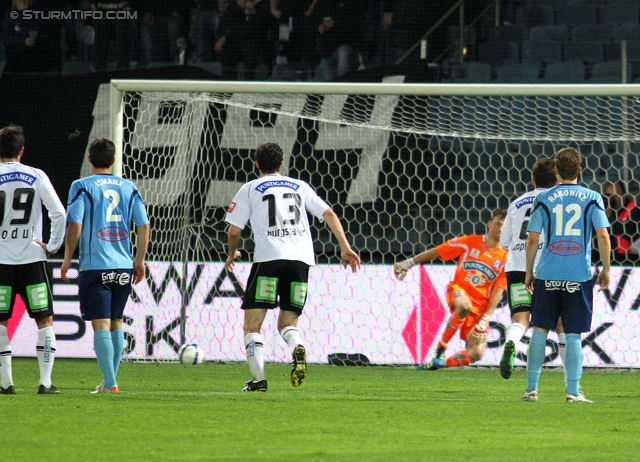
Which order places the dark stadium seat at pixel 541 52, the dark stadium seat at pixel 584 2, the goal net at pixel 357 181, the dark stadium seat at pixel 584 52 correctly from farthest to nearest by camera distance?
the dark stadium seat at pixel 584 2 < the dark stadium seat at pixel 541 52 < the dark stadium seat at pixel 584 52 < the goal net at pixel 357 181

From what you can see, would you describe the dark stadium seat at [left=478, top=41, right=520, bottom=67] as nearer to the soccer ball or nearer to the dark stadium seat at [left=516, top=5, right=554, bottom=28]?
the dark stadium seat at [left=516, top=5, right=554, bottom=28]

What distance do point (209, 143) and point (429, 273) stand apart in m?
3.55

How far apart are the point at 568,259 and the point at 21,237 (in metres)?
3.64

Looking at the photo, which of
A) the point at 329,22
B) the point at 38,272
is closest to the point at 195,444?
the point at 38,272

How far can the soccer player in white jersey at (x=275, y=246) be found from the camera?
23.8ft

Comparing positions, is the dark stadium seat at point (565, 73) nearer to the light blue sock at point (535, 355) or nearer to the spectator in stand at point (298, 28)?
the spectator in stand at point (298, 28)

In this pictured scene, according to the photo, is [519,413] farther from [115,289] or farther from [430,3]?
[430,3]

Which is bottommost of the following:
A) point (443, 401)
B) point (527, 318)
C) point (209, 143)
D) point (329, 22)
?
point (443, 401)

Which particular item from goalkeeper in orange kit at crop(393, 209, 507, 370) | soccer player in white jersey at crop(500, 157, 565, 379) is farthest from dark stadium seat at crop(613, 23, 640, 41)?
soccer player in white jersey at crop(500, 157, 565, 379)

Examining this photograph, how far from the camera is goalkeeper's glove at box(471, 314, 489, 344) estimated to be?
9935mm

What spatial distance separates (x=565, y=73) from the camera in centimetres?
1498

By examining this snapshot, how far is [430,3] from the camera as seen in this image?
1587 centimetres

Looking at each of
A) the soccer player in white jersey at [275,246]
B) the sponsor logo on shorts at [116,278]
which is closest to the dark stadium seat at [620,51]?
the soccer player in white jersey at [275,246]

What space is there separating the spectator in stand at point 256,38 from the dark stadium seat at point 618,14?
16.8 ft
